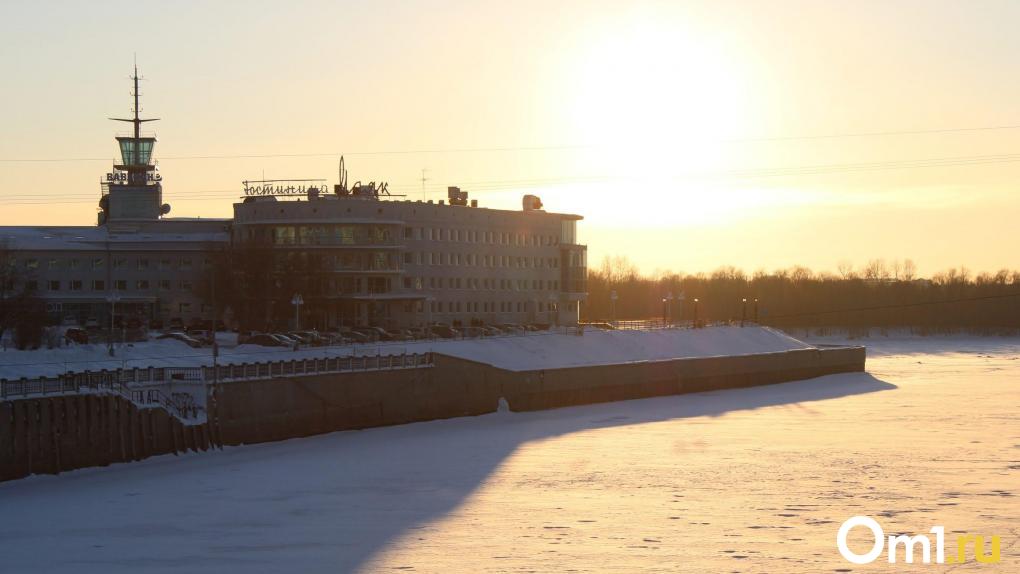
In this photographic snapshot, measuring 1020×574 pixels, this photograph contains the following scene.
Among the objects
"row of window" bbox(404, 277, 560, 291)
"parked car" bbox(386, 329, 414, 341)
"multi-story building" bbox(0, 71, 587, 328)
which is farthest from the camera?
"row of window" bbox(404, 277, 560, 291)

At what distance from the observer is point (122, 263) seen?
118688 millimetres

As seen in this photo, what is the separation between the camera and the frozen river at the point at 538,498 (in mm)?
35812

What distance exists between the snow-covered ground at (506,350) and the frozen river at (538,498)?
9523mm

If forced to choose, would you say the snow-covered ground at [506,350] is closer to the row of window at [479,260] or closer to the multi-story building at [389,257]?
the multi-story building at [389,257]

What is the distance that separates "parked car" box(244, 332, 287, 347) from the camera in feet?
267

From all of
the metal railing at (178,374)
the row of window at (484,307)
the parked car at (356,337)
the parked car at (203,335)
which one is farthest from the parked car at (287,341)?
the row of window at (484,307)

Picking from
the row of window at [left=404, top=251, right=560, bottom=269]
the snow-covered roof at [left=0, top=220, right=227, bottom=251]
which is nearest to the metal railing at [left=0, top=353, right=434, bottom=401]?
the row of window at [left=404, top=251, right=560, bottom=269]

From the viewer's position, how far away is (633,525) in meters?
39.8

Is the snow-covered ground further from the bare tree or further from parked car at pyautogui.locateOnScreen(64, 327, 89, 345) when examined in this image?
the bare tree

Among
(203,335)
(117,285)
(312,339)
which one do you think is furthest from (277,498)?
(117,285)

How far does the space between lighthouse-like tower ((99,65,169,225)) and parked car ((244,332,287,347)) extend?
49079 mm

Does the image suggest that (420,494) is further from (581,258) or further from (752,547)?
(581,258)

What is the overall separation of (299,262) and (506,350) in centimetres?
2515

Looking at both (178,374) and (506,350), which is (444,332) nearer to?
(506,350)
